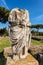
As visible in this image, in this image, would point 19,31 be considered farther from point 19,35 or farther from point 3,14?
point 3,14

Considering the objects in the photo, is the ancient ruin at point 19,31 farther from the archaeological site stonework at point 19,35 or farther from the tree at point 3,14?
the tree at point 3,14

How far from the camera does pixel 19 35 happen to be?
608 centimetres

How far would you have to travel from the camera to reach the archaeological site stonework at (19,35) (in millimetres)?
6086

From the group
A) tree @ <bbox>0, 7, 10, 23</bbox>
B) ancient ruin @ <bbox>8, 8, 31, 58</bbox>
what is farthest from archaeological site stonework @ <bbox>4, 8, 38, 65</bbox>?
tree @ <bbox>0, 7, 10, 23</bbox>

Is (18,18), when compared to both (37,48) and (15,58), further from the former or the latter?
(37,48)

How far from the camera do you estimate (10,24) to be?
628cm

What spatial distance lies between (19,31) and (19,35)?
0.13 m

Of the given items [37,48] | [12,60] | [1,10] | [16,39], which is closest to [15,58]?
[12,60]

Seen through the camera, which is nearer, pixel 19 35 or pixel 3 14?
pixel 19 35

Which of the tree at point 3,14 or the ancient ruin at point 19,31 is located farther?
the tree at point 3,14

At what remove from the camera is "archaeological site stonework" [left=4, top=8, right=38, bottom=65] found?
6.09 m

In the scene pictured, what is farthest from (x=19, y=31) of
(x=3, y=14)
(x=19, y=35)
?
(x=3, y=14)

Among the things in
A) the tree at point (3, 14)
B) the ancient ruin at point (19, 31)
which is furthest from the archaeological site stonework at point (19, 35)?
the tree at point (3, 14)

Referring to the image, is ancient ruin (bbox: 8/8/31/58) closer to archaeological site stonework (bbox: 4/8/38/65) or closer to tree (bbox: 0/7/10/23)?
archaeological site stonework (bbox: 4/8/38/65)
